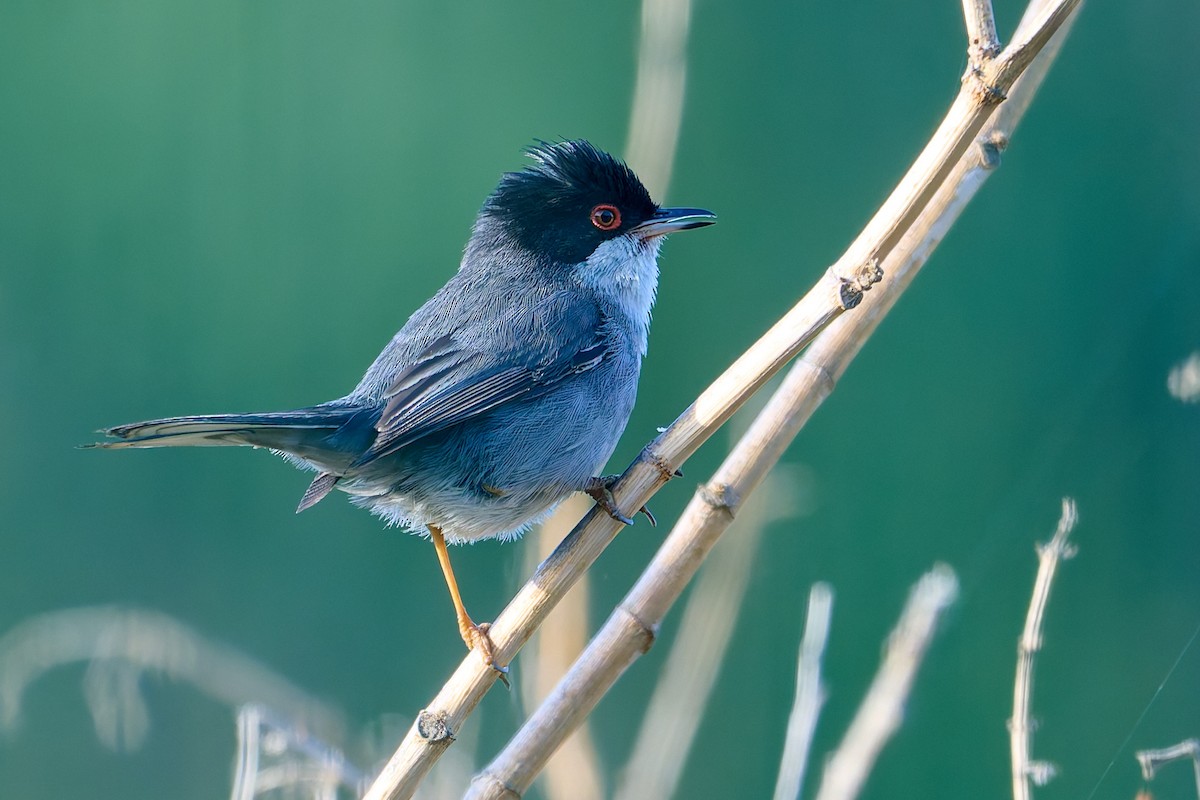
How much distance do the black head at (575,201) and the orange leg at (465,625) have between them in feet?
3.16

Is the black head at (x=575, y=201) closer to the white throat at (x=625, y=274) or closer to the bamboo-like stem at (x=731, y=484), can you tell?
the white throat at (x=625, y=274)

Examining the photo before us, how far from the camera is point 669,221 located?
3.43 meters

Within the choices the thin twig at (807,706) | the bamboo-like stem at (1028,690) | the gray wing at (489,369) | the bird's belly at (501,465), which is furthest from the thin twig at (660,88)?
the bamboo-like stem at (1028,690)

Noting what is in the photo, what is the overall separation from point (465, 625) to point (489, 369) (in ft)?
2.32

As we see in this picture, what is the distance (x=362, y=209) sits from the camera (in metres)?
5.84

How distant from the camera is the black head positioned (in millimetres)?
3455

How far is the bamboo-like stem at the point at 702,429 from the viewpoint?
1947 millimetres

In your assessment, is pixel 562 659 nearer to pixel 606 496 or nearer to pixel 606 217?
pixel 606 496

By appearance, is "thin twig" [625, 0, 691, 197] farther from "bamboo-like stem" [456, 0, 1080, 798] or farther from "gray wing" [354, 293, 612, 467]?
"bamboo-like stem" [456, 0, 1080, 798]

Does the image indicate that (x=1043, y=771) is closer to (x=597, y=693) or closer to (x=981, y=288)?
(x=597, y=693)

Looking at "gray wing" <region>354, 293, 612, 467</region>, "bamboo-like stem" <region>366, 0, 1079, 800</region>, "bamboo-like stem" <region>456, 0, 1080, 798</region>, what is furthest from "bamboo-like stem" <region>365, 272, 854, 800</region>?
"gray wing" <region>354, 293, 612, 467</region>

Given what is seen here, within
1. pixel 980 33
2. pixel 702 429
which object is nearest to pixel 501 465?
pixel 702 429

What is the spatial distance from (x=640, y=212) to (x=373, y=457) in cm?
126

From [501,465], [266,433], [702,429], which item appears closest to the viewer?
[702,429]
